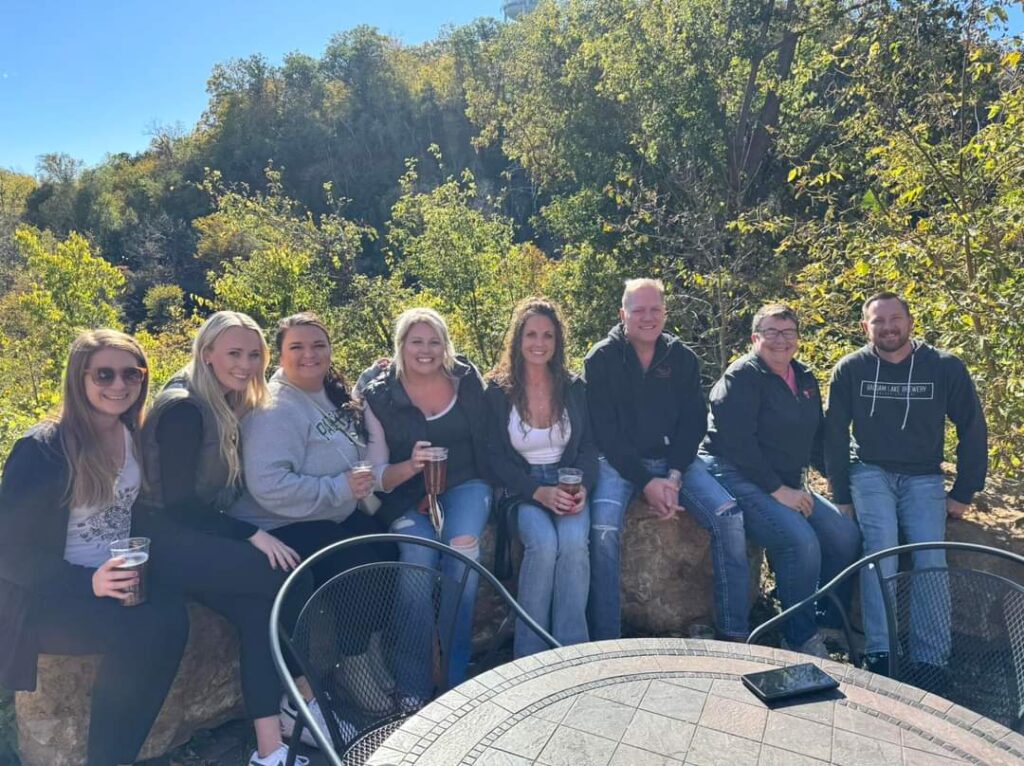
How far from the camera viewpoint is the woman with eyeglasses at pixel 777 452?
11.7 feet

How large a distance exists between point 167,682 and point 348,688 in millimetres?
720

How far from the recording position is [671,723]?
5.98 ft

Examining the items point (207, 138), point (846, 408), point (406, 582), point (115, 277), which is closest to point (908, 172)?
point (846, 408)

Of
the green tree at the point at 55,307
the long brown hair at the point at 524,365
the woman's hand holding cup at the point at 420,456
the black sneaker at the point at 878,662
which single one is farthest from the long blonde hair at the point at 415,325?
the green tree at the point at 55,307

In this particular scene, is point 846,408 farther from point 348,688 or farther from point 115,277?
point 115,277

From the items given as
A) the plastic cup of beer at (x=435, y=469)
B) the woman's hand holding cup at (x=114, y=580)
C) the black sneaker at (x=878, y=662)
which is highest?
the plastic cup of beer at (x=435, y=469)

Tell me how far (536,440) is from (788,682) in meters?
1.81

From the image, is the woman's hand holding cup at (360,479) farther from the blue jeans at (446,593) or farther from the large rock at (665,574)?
the large rock at (665,574)

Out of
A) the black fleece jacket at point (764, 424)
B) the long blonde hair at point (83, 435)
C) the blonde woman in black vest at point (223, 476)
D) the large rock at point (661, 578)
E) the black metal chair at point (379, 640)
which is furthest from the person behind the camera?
the large rock at point (661, 578)

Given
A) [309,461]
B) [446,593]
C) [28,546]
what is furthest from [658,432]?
[28,546]

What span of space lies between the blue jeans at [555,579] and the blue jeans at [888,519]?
1383 millimetres

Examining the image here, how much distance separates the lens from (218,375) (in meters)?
3.09

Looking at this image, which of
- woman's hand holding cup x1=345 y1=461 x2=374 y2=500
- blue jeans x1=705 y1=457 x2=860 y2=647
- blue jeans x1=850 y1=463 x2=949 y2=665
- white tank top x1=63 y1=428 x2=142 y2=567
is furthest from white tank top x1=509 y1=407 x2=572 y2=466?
white tank top x1=63 y1=428 x2=142 y2=567

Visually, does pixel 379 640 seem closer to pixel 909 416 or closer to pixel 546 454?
pixel 546 454
